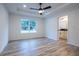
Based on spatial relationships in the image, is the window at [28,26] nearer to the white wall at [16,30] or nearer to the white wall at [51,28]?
the white wall at [16,30]

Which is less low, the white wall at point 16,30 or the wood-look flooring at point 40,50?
the white wall at point 16,30

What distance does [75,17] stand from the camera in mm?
5152

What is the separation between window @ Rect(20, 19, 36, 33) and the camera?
311 inches

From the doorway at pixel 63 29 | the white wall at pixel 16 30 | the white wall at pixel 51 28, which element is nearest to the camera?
the white wall at pixel 16 30

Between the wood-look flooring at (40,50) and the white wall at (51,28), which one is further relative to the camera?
the white wall at (51,28)

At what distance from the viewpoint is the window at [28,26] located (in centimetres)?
789

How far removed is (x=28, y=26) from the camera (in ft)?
26.9

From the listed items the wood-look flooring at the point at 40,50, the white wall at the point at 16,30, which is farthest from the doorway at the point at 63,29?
the wood-look flooring at the point at 40,50

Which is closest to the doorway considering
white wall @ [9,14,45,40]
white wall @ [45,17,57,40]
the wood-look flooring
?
white wall @ [45,17,57,40]

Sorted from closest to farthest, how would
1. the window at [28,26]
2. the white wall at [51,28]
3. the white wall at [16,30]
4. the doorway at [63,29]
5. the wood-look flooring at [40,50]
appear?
the wood-look flooring at [40,50] < the white wall at [16,30] < the white wall at [51,28] < the doorway at [63,29] < the window at [28,26]

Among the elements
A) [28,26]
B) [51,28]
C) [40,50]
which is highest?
[28,26]

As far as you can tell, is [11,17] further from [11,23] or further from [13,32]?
[13,32]

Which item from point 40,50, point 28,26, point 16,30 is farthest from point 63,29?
point 40,50

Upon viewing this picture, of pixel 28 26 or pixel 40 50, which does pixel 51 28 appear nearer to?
pixel 28 26
